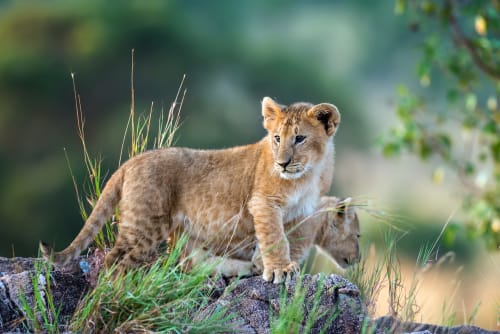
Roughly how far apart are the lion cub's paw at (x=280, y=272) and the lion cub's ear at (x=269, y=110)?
1056 mm

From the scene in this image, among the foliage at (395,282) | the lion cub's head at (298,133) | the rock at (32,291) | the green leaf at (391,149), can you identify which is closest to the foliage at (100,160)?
the rock at (32,291)

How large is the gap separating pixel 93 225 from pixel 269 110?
4.71 feet

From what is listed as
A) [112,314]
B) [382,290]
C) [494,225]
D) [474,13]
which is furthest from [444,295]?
[474,13]

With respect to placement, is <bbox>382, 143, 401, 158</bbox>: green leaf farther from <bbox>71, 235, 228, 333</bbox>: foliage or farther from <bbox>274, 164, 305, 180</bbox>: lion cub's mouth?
<bbox>71, 235, 228, 333</bbox>: foliage

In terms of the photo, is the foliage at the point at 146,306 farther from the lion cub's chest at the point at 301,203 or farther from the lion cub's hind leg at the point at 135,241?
the lion cub's chest at the point at 301,203

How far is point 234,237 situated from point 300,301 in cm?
121

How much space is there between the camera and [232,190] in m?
6.28

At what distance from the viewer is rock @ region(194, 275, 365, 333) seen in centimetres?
549

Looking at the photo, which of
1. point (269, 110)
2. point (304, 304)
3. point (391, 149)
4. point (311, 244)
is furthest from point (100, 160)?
point (391, 149)

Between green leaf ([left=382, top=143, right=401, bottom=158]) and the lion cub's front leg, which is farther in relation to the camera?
green leaf ([left=382, top=143, right=401, bottom=158])

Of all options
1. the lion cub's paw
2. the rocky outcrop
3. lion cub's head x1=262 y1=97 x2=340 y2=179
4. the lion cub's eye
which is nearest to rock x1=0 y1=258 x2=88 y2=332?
the rocky outcrop

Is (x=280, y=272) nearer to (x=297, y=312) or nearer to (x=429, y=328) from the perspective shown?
(x=297, y=312)

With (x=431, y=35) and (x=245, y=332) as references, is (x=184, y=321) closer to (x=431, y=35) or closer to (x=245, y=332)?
(x=245, y=332)

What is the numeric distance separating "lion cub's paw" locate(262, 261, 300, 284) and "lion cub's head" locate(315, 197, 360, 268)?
0.91 meters
